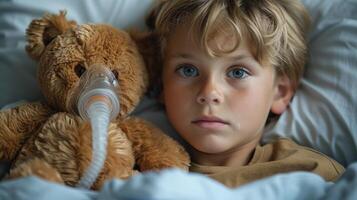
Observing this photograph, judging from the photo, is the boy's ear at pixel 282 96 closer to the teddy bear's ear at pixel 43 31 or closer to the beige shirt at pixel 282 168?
the beige shirt at pixel 282 168

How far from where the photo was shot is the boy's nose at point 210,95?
1.13m

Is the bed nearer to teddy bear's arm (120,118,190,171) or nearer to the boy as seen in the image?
the boy

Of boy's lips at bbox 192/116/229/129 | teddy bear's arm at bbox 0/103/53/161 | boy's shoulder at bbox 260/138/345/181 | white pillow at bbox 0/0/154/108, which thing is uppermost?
white pillow at bbox 0/0/154/108

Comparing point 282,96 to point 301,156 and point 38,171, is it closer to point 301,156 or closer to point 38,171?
point 301,156

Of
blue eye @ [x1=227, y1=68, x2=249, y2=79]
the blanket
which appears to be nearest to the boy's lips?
blue eye @ [x1=227, y1=68, x2=249, y2=79]

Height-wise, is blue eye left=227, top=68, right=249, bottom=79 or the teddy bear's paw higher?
the teddy bear's paw

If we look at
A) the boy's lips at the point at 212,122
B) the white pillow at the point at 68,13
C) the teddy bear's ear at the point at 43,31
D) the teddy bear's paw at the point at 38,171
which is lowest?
the boy's lips at the point at 212,122

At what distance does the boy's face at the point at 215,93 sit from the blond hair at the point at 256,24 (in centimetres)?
2

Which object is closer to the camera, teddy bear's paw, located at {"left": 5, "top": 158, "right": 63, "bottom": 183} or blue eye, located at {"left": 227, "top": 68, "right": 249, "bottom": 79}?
teddy bear's paw, located at {"left": 5, "top": 158, "right": 63, "bottom": 183}

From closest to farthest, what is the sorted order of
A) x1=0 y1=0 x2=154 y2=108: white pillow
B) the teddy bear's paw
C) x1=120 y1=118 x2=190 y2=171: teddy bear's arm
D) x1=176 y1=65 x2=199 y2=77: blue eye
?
1. the teddy bear's paw
2. x1=120 y1=118 x2=190 y2=171: teddy bear's arm
3. x1=176 y1=65 x2=199 y2=77: blue eye
4. x1=0 y1=0 x2=154 y2=108: white pillow

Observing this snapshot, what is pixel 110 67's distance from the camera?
110cm

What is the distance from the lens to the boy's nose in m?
1.13

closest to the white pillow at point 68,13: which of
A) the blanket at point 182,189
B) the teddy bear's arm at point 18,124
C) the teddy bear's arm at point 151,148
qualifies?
the teddy bear's arm at point 18,124

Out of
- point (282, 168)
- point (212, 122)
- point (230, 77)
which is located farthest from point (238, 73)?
point (282, 168)
